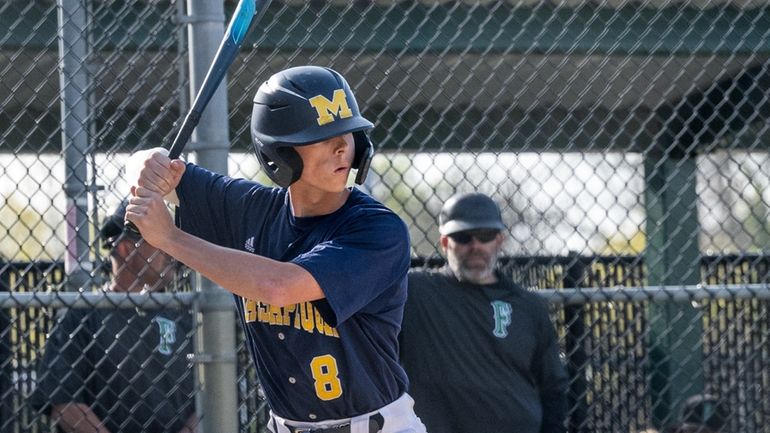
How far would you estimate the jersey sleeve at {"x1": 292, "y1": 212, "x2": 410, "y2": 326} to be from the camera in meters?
2.58

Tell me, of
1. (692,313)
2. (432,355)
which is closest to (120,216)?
(432,355)

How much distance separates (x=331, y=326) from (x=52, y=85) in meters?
3.90

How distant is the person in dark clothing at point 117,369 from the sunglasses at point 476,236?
1137 millimetres

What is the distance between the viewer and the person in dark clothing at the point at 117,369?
13.2 feet

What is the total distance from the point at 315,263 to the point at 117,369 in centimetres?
159

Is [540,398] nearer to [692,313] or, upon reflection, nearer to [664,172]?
[692,313]

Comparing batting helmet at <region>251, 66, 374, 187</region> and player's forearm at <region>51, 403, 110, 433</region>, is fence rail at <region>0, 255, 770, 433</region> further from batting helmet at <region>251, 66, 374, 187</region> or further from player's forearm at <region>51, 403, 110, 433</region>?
batting helmet at <region>251, 66, 374, 187</region>

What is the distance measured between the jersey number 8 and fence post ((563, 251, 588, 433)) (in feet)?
6.50

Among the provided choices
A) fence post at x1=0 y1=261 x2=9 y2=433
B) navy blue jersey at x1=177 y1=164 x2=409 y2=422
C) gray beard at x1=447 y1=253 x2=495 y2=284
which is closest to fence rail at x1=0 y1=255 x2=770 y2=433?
fence post at x1=0 y1=261 x2=9 y2=433

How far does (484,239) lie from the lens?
4.37 meters

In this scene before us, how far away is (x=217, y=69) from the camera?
294 centimetres

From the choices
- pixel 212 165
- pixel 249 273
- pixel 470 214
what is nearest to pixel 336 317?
pixel 249 273

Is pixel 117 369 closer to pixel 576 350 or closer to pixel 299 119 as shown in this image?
pixel 299 119

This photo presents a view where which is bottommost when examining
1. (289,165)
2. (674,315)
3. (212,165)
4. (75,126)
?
(289,165)
